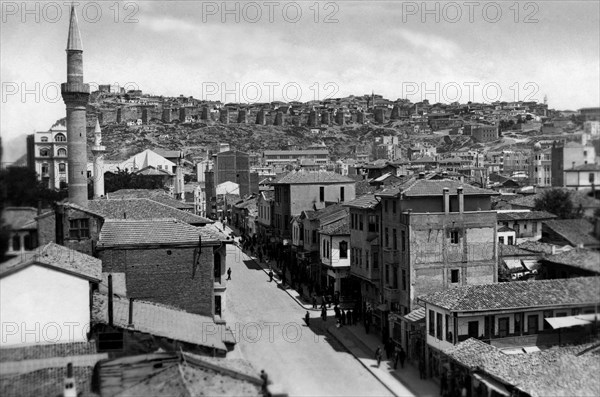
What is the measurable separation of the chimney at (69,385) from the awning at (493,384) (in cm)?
1255

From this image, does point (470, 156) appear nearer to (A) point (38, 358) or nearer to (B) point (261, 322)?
(B) point (261, 322)

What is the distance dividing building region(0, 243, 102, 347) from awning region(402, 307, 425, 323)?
47.5 feet

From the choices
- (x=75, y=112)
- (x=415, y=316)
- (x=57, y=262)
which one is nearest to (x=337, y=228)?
(x=415, y=316)

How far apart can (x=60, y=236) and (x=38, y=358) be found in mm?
9708

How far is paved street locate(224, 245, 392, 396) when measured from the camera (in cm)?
2697

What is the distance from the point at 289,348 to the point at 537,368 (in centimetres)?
1300

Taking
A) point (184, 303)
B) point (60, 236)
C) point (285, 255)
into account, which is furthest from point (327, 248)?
point (60, 236)

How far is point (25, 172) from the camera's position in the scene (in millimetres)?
16078

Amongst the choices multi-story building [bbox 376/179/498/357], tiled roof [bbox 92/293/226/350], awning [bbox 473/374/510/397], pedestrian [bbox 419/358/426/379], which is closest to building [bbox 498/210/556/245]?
multi-story building [bbox 376/179/498/357]

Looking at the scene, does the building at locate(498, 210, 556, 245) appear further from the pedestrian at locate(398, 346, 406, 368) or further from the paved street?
the pedestrian at locate(398, 346, 406, 368)

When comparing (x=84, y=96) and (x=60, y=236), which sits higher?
(x=84, y=96)

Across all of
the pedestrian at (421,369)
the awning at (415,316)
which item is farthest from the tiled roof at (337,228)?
the pedestrian at (421,369)

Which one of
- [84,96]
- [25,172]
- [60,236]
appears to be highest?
[84,96]

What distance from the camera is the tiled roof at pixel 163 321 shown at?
2091 centimetres
